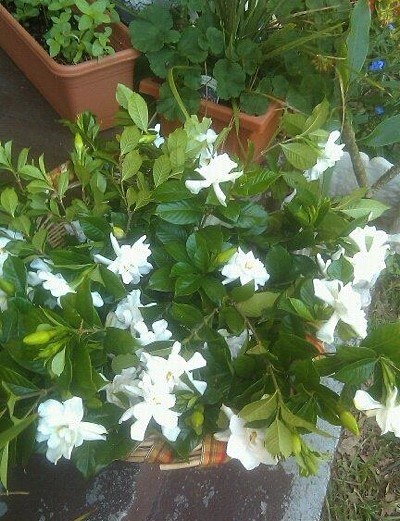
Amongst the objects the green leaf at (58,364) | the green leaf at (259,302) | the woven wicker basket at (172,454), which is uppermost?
A: the green leaf at (58,364)

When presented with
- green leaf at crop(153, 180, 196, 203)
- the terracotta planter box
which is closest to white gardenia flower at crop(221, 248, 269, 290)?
green leaf at crop(153, 180, 196, 203)

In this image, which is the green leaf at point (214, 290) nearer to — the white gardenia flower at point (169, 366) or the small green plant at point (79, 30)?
the white gardenia flower at point (169, 366)

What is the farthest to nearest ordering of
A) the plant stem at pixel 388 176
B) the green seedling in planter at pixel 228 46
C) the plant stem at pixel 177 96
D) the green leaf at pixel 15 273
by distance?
the green seedling in planter at pixel 228 46 < the plant stem at pixel 388 176 < the plant stem at pixel 177 96 < the green leaf at pixel 15 273

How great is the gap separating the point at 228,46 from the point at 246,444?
102 cm

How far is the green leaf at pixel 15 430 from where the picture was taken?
2.19 ft

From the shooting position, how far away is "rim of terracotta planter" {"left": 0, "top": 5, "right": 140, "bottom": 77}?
5.01 ft

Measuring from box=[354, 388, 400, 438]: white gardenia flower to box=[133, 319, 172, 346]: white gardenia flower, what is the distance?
0.84ft

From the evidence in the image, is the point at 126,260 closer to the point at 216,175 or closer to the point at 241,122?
the point at 216,175

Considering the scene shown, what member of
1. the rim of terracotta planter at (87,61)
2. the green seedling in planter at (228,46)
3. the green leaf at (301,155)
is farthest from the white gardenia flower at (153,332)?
the rim of terracotta planter at (87,61)

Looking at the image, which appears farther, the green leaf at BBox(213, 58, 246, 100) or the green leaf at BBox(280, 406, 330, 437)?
the green leaf at BBox(213, 58, 246, 100)

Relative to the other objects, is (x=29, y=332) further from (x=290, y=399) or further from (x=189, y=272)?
(x=290, y=399)

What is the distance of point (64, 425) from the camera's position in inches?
27.3

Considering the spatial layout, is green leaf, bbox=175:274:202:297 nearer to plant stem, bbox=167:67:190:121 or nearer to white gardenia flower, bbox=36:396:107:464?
white gardenia flower, bbox=36:396:107:464

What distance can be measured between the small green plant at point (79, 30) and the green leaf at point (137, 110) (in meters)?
0.72
